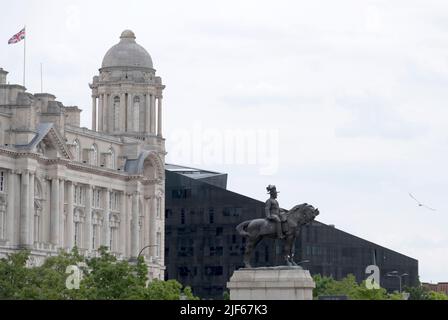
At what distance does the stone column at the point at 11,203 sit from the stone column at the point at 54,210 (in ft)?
26.9

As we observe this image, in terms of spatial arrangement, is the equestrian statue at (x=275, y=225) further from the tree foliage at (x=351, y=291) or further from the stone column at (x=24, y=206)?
the stone column at (x=24, y=206)

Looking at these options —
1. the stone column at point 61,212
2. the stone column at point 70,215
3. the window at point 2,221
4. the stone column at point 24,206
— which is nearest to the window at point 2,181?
the window at point 2,221

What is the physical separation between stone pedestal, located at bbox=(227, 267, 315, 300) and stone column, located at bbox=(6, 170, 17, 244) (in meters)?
100

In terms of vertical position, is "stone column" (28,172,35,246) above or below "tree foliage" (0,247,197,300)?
above

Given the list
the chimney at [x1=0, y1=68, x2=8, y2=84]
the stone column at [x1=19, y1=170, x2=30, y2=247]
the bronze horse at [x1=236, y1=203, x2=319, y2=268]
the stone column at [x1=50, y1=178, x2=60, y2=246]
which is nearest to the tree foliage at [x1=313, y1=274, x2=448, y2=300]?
the stone column at [x1=50, y1=178, x2=60, y2=246]

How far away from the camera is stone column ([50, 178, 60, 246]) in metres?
191

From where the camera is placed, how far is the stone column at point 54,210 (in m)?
191

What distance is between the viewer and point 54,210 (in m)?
192

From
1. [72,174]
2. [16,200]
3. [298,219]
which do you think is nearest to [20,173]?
[16,200]

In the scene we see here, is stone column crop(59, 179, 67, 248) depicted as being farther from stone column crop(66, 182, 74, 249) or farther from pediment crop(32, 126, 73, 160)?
pediment crop(32, 126, 73, 160)
